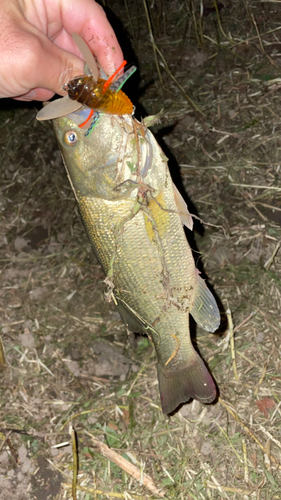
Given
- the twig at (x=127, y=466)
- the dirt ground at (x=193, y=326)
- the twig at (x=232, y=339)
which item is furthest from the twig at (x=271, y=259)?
the twig at (x=127, y=466)

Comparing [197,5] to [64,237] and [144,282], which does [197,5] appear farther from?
[144,282]

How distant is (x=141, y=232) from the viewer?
6.77 feet

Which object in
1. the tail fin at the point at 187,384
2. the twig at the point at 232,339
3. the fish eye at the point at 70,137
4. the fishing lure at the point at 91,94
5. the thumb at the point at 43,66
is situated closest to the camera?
the fishing lure at the point at 91,94

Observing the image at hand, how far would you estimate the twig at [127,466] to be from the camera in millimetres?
2963

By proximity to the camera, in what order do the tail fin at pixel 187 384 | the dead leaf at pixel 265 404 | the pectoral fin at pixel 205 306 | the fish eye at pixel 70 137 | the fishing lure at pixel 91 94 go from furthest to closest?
the dead leaf at pixel 265 404
the tail fin at pixel 187 384
the pectoral fin at pixel 205 306
the fish eye at pixel 70 137
the fishing lure at pixel 91 94

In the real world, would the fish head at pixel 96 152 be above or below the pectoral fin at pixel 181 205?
above

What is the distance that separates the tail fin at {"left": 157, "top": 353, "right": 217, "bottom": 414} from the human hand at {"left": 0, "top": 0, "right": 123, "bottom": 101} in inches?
64.1

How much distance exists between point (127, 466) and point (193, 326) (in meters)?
1.11

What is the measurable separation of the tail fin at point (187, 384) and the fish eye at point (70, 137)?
1339 millimetres

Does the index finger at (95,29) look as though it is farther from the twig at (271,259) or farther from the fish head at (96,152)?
the twig at (271,259)

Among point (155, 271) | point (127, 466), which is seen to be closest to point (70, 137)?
point (155, 271)

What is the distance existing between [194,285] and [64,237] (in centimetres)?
179

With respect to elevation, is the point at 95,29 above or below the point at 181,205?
above

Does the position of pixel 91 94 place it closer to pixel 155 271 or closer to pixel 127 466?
pixel 155 271
